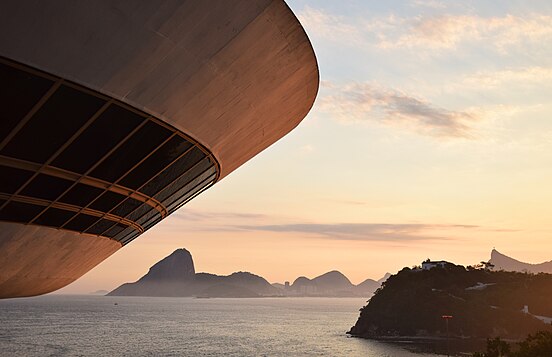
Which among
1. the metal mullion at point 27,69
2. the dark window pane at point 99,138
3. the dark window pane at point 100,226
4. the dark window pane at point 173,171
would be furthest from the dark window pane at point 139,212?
the metal mullion at point 27,69

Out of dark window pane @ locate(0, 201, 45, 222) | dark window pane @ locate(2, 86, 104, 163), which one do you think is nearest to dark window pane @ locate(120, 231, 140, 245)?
dark window pane @ locate(0, 201, 45, 222)

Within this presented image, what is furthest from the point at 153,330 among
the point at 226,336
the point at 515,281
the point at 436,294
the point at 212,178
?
the point at 212,178

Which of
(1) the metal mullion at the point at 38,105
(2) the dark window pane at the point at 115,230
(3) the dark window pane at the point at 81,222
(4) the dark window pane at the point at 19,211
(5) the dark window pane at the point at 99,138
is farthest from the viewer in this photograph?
(2) the dark window pane at the point at 115,230

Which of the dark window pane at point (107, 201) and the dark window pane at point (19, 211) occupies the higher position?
the dark window pane at point (107, 201)

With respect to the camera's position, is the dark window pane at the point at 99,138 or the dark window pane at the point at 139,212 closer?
the dark window pane at the point at 99,138

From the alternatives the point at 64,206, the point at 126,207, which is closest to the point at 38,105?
the point at 64,206

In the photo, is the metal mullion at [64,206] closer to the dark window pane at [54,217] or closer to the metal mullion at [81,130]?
the dark window pane at [54,217]

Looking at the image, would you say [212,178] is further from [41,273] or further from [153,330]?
[153,330]
